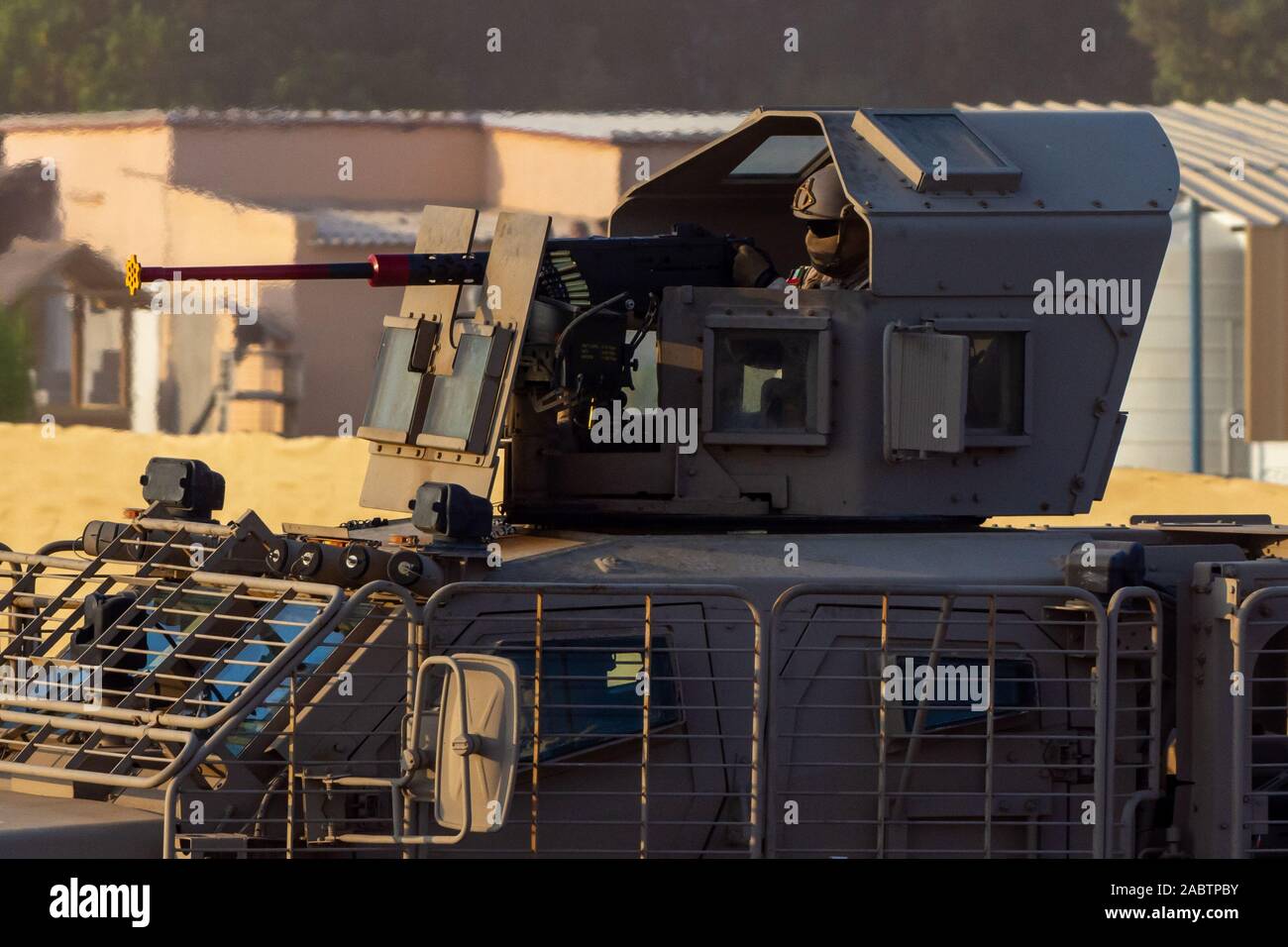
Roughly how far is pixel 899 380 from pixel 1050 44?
3621cm

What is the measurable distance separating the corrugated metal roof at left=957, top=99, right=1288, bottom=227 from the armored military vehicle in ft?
60.2

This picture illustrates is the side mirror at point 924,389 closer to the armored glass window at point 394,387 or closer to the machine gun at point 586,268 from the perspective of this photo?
the machine gun at point 586,268

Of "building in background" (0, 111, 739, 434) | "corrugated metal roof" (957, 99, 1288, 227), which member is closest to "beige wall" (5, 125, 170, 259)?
"building in background" (0, 111, 739, 434)

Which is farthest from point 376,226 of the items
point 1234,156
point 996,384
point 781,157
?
point 996,384

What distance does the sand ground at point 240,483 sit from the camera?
26.2 m

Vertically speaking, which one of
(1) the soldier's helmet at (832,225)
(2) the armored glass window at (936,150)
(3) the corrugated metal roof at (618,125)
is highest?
(3) the corrugated metal roof at (618,125)

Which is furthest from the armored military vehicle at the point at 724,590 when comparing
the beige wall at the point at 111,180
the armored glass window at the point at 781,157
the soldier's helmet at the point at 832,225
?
the beige wall at the point at 111,180

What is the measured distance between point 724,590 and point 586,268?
2.13m

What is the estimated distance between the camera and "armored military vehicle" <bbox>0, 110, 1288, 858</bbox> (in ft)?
23.8

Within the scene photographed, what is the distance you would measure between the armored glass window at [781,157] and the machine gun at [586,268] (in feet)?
3.13

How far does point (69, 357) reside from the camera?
2997 centimetres

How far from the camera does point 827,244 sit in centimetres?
904

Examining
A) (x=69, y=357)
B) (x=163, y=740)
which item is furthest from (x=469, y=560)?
(x=69, y=357)

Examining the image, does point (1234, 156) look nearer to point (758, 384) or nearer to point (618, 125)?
point (618, 125)
